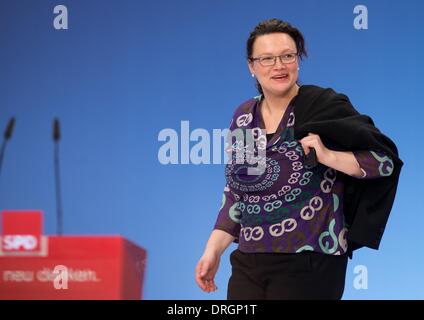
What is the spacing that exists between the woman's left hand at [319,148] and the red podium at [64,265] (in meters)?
1.21

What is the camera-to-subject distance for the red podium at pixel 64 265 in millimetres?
2680

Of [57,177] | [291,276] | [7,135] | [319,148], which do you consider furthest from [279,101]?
[7,135]

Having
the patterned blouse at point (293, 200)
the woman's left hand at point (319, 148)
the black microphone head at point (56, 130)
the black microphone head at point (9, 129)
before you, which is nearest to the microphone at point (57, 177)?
the black microphone head at point (56, 130)

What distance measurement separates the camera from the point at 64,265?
2.77 m

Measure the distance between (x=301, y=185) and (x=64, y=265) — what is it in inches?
53.1

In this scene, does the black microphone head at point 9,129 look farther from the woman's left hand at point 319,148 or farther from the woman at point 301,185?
the woman's left hand at point 319,148

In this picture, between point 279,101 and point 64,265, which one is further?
point 64,265

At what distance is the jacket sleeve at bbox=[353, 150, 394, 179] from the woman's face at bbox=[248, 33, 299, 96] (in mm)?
238

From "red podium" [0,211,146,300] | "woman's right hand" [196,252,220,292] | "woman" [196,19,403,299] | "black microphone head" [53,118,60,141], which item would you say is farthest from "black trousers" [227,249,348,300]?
"black microphone head" [53,118,60,141]

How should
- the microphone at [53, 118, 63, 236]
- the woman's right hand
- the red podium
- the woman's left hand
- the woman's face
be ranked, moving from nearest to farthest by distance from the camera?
the woman's left hand, the woman's face, the woman's right hand, the red podium, the microphone at [53, 118, 63, 236]

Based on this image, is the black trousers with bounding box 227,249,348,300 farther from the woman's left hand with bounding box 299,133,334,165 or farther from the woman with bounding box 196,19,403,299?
the woman's left hand with bounding box 299,133,334,165

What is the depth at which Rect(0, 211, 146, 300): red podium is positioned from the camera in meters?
2.68

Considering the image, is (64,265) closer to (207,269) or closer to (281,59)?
(207,269)

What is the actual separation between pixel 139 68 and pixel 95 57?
0.19 metres
